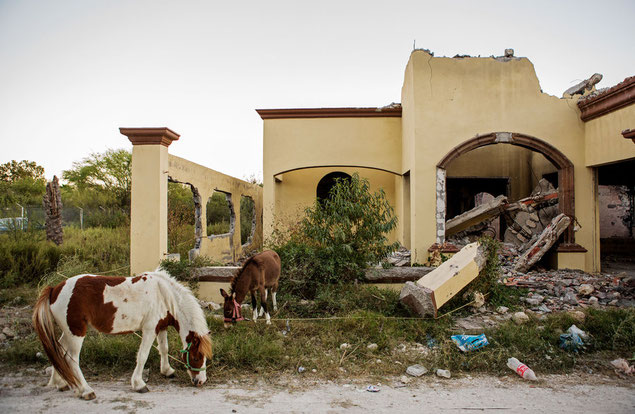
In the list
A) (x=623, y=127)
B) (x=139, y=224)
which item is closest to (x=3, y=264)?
(x=139, y=224)

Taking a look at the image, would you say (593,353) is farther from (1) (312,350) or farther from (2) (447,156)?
(2) (447,156)

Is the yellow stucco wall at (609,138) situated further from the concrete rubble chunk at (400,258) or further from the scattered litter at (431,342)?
the scattered litter at (431,342)

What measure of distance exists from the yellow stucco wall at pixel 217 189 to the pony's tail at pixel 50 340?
4302 mm

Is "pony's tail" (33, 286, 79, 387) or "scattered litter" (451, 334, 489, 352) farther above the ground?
"pony's tail" (33, 286, 79, 387)

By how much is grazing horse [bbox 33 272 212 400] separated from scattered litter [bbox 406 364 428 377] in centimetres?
229

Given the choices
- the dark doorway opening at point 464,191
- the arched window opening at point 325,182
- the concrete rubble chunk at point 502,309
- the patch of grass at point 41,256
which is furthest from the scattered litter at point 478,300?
the dark doorway opening at point 464,191

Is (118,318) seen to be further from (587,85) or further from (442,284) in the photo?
(587,85)

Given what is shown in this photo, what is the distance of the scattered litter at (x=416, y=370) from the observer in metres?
4.36

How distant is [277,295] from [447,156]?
5309 mm

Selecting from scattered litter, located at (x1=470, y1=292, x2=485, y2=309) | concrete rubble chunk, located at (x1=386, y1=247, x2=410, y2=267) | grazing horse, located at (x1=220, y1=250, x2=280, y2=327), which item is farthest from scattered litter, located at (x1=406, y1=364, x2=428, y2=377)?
concrete rubble chunk, located at (x1=386, y1=247, x2=410, y2=267)

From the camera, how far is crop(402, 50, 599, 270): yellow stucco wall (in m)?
9.25

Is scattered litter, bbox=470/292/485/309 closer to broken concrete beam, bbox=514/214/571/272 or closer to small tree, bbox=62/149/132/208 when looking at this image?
broken concrete beam, bbox=514/214/571/272

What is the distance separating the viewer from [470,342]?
495 cm

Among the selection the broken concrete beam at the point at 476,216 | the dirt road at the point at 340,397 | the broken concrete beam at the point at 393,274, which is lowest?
the dirt road at the point at 340,397
